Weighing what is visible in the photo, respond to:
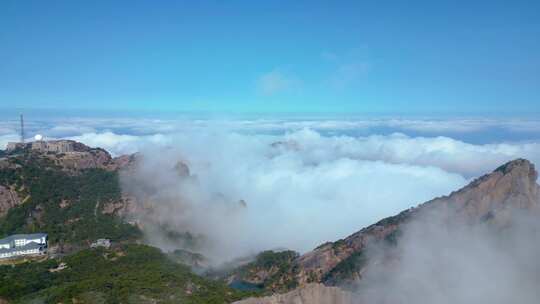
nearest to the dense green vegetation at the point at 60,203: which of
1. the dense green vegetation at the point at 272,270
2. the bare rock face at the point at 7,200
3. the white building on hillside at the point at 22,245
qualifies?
the bare rock face at the point at 7,200

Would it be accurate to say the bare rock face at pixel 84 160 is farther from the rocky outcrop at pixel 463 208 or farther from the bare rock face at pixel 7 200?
the rocky outcrop at pixel 463 208

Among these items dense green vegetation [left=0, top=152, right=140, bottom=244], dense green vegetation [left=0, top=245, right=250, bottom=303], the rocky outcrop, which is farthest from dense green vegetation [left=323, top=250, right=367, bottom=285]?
dense green vegetation [left=0, top=152, right=140, bottom=244]

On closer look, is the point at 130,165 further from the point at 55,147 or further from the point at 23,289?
the point at 23,289

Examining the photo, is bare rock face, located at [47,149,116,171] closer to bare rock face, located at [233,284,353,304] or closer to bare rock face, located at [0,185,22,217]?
bare rock face, located at [0,185,22,217]

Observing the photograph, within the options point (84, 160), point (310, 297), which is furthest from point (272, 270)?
point (84, 160)

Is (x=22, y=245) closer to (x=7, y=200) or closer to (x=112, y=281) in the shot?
(x=7, y=200)
